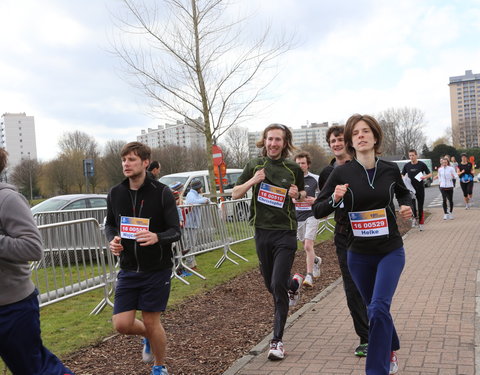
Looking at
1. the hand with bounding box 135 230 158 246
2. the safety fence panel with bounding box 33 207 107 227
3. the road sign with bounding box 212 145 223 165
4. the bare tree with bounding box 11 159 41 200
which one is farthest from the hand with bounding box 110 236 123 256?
the bare tree with bounding box 11 159 41 200

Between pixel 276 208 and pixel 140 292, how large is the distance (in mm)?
1410

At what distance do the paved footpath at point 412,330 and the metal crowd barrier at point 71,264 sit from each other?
2.66 meters

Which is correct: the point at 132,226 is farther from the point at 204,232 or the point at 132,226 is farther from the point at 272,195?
the point at 204,232

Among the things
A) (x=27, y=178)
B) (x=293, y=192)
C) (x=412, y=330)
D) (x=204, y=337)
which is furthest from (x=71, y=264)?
(x=27, y=178)

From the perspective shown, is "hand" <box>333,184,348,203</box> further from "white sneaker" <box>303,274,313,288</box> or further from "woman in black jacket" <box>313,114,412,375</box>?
"white sneaker" <box>303,274,313,288</box>

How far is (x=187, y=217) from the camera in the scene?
10039 millimetres

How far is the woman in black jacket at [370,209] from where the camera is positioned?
12.1 feet

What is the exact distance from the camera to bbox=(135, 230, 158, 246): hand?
13.2 feet

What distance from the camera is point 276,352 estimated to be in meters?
4.65

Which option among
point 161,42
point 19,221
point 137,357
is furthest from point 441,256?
point 161,42

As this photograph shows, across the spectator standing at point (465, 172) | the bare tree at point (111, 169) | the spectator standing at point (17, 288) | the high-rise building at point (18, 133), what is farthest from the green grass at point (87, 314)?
the high-rise building at point (18, 133)

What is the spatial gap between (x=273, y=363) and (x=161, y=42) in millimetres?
13084

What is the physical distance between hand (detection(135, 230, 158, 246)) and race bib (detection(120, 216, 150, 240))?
0.11 m

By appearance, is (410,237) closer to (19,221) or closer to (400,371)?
(400,371)
